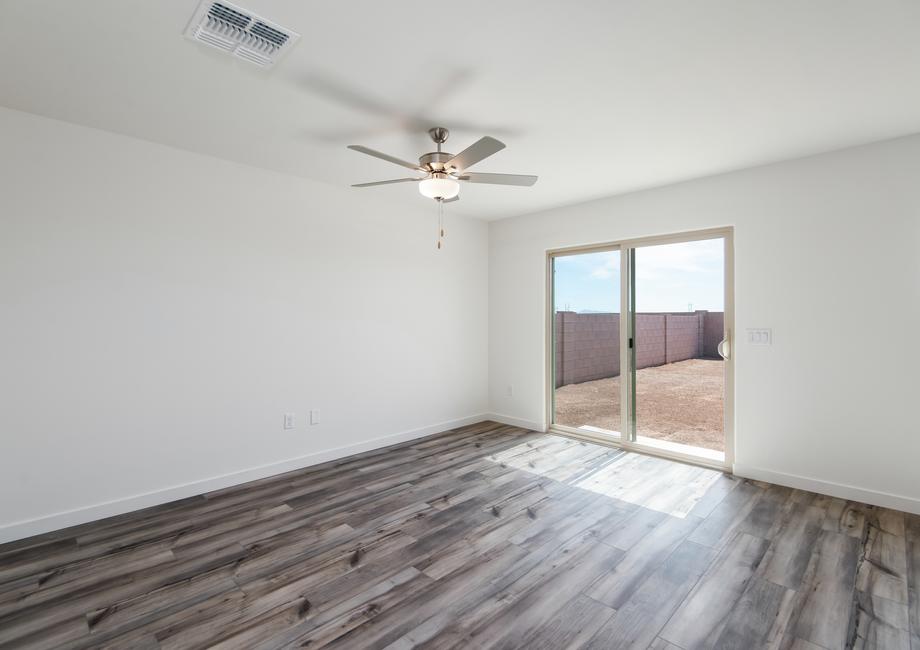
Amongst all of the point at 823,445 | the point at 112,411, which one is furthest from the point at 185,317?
the point at 823,445

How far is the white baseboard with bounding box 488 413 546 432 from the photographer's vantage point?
483 cm

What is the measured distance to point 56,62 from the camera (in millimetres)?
2057

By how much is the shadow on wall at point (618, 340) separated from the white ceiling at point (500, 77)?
1.43 m

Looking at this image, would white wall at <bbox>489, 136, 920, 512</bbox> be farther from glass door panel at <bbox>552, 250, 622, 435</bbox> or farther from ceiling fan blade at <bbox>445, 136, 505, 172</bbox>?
ceiling fan blade at <bbox>445, 136, 505, 172</bbox>

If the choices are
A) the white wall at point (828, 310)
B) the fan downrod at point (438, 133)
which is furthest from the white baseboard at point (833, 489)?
the fan downrod at point (438, 133)

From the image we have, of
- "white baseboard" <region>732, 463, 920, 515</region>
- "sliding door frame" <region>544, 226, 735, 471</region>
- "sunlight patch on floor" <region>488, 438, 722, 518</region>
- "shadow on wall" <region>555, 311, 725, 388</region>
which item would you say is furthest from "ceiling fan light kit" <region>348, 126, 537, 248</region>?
"white baseboard" <region>732, 463, 920, 515</region>

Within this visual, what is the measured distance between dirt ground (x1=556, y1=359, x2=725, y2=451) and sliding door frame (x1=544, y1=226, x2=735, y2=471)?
0.08m

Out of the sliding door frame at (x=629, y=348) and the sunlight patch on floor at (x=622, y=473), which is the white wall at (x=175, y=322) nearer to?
the sunlight patch on floor at (x=622, y=473)

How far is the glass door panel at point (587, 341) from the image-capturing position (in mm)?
4359

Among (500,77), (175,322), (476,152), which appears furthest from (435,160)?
(175,322)

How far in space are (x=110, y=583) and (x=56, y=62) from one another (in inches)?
101

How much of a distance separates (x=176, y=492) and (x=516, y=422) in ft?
11.1

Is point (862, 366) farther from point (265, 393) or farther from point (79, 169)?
point (79, 169)

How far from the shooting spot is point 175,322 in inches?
120
